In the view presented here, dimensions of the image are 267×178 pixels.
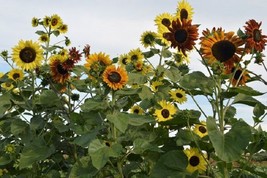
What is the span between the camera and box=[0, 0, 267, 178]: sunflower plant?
326 centimetres

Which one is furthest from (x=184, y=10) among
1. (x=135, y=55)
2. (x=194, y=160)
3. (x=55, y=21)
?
(x=55, y=21)

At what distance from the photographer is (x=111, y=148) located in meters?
3.39

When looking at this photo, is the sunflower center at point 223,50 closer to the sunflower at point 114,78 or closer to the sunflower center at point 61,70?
the sunflower at point 114,78

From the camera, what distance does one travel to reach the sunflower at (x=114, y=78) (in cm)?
343

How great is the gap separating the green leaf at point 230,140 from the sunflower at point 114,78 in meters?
0.68

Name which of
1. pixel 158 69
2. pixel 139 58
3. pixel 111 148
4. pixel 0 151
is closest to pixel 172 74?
pixel 158 69

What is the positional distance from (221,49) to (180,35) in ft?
0.90

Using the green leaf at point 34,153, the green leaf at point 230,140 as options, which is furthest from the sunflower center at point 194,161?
the green leaf at point 34,153

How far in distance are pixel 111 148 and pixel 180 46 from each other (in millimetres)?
808

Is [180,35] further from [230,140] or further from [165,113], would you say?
[165,113]

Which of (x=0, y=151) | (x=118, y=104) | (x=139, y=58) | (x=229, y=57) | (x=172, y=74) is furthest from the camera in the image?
(x=139, y=58)

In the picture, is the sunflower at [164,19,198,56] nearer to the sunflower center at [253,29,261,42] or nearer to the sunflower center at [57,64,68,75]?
the sunflower center at [253,29,261,42]

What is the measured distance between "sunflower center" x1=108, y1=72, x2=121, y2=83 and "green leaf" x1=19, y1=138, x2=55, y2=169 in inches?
39.5

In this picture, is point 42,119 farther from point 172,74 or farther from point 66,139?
point 172,74
